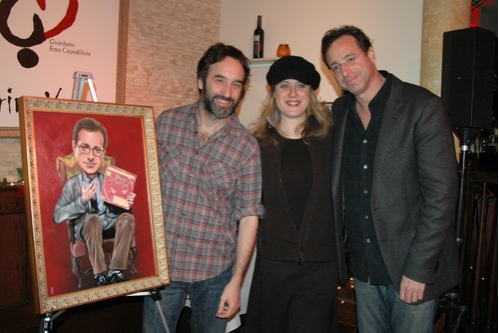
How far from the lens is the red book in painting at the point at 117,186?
181 cm

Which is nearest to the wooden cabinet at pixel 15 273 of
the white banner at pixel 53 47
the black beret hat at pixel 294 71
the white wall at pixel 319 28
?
the white banner at pixel 53 47

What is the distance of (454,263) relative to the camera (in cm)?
191

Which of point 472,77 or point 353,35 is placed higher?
point 353,35

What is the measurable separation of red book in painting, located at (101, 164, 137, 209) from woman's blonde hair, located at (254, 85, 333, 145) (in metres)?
0.66

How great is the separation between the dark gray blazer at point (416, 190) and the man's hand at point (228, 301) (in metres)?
0.66

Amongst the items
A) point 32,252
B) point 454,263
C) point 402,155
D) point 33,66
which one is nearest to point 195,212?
point 32,252

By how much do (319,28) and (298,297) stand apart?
8.97 feet

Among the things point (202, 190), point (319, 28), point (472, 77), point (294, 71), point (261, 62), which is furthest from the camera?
point (261, 62)

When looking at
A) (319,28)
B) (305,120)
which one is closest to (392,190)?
(305,120)

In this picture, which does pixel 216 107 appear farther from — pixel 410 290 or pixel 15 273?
pixel 15 273

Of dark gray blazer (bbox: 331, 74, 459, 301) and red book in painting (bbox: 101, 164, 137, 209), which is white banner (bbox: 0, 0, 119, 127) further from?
dark gray blazer (bbox: 331, 74, 459, 301)

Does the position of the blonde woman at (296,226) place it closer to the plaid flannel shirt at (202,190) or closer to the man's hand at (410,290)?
the plaid flannel shirt at (202,190)

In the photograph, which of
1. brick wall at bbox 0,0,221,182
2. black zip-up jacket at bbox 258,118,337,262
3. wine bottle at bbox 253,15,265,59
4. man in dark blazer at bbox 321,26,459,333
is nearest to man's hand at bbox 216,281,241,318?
black zip-up jacket at bbox 258,118,337,262

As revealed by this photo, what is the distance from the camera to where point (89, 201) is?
1.76 m
